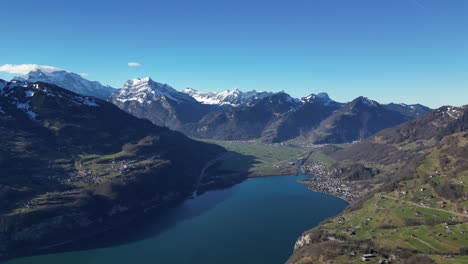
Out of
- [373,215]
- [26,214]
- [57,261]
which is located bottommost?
[57,261]

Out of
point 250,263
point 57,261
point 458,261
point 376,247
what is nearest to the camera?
point 458,261

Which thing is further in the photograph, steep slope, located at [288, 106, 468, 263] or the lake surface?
the lake surface

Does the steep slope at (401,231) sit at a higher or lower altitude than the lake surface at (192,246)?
higher

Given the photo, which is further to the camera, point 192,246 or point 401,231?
point 192,246

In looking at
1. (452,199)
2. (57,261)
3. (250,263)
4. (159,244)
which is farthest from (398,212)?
(57,261)

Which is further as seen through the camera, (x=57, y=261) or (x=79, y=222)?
(x=79, y=222)

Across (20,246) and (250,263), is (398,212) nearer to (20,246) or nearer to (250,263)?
(250,263)

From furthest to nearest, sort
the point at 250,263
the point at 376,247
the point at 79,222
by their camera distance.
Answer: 1. the point at 79,222
2. the point at 250,263
3. the point at 376,247

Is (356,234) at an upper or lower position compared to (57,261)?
upper

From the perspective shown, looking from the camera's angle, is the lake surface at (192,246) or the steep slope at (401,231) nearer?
the steep slope at (401,231)

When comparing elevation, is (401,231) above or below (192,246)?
above

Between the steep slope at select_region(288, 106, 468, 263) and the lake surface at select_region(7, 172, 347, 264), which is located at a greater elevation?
the steep slope at select_region(288, 106, 468, 263)
